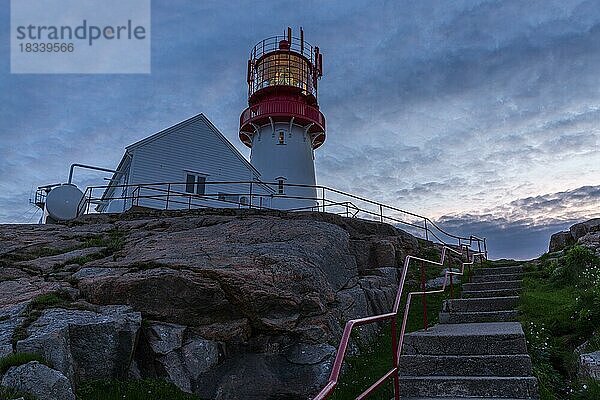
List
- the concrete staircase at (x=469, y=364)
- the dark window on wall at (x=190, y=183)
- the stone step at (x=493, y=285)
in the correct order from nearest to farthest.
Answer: the concrete staircase at (x=469, y=364) < the stone step at (x=493, y=285) < the dark window on wall at (x=190, y=183)

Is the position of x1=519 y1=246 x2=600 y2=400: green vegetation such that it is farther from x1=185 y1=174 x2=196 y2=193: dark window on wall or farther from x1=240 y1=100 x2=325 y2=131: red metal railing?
x1=240 y1=100 x2=325 y2=131: red metal railing

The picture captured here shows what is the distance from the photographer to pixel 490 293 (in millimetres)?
10227

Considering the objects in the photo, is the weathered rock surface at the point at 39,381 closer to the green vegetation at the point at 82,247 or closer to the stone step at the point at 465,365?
the stone step at the point at 465,365

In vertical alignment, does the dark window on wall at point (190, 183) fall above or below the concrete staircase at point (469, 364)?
above

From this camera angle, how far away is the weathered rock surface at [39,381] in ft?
20.0

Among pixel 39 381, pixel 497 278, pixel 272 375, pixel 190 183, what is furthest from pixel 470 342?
pixel 190 183

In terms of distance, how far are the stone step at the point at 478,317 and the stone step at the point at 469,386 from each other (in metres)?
2.70

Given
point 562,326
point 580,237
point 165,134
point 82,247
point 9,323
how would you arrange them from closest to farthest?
point 562,326, point 9,323, point 82,247, point 580,237, point 165,134

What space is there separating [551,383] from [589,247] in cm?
854

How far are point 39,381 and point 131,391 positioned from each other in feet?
4.76

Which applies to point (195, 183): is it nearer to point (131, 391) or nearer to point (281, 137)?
point (281, 137)

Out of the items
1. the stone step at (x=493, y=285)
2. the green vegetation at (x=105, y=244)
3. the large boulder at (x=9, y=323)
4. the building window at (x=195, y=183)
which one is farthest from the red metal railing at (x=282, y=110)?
the large boulder at (x=9, y=323)

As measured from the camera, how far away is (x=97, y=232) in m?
14.6

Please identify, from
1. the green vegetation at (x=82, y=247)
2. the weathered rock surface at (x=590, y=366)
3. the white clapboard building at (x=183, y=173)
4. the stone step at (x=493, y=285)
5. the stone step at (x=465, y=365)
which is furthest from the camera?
the white clapboard building at (x=183, y=173)
